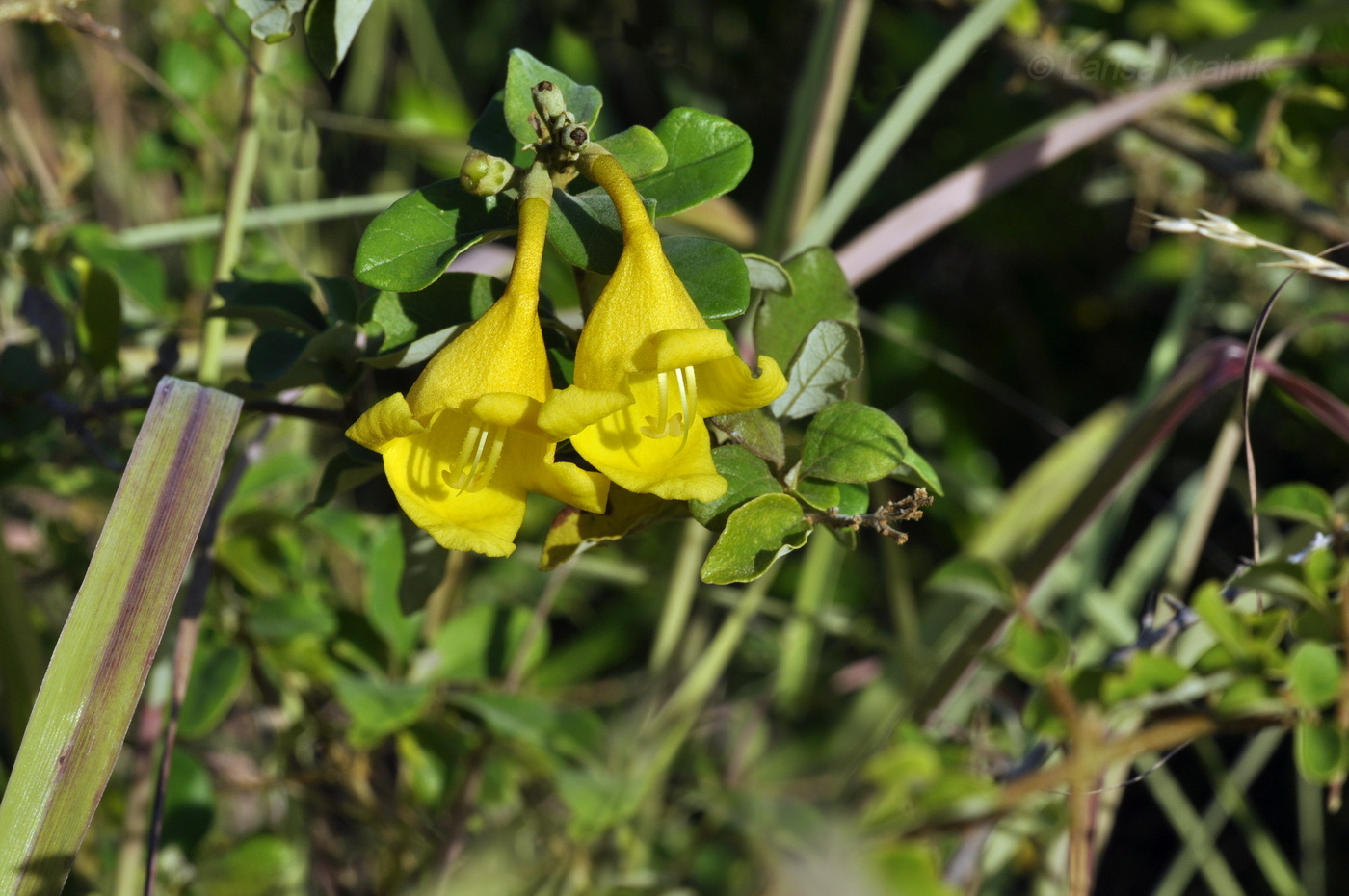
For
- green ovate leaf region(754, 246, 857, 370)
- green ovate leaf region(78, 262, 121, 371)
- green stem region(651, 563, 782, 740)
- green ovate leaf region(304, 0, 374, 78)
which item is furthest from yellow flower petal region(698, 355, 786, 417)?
green stem region(651, 563, 782, 740)

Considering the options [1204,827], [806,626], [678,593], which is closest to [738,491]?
[678,593]

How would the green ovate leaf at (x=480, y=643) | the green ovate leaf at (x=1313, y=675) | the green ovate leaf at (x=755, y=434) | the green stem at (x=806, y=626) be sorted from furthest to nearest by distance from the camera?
the green stem at (x=806, y=626)
the green ovate leaf at (x=480, y=643)
the green ovate leaf at (x=1313, y=675)
the green ovate leaf at (x=755, y=434)

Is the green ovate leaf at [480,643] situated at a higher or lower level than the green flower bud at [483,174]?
lower

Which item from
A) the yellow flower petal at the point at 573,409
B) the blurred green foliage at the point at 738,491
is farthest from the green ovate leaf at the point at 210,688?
the yellow flower petal at the point at 573,409

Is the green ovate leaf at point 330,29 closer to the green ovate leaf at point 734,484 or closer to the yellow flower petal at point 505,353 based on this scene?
the yellow flower petal at point 505,353

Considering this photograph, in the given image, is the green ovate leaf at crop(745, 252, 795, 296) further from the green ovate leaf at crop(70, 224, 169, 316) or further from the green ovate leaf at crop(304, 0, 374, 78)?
the green ovate leaf at crop(70, 224, 169, 316)

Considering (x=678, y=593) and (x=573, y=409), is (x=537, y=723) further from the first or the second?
(x=573, y=409)
